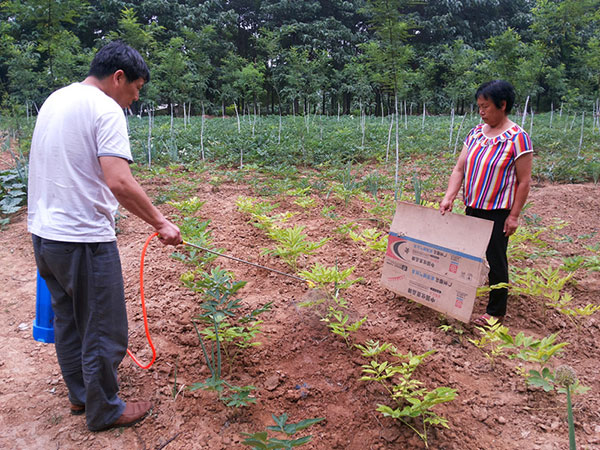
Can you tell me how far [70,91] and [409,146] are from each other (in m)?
9.57

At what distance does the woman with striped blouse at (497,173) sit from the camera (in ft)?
7.65

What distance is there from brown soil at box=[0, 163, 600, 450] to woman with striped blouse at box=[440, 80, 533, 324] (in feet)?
1.48

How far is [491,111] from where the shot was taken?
7.83ft

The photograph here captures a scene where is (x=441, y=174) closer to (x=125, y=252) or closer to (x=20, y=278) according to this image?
(x=125, y=252)

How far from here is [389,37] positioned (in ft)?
15.6

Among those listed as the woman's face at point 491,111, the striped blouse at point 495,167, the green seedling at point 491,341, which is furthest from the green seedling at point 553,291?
the woman's face at point 491,111

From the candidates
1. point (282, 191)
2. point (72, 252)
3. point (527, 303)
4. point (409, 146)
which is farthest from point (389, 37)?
point (409, 146)

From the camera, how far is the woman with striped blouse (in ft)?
7.65

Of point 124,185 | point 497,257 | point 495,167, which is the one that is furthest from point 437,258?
point 124,185

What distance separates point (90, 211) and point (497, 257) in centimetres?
241

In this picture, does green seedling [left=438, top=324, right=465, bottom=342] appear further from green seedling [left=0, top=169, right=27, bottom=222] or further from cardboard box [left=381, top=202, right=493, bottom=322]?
green seedling [left=0, top=169, right=27, bottom=222]

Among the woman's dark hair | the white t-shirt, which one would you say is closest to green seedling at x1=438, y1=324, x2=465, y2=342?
the woman's dark hair

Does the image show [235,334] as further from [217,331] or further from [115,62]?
[115,62]

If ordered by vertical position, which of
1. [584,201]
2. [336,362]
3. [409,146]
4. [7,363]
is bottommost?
[7,363]
